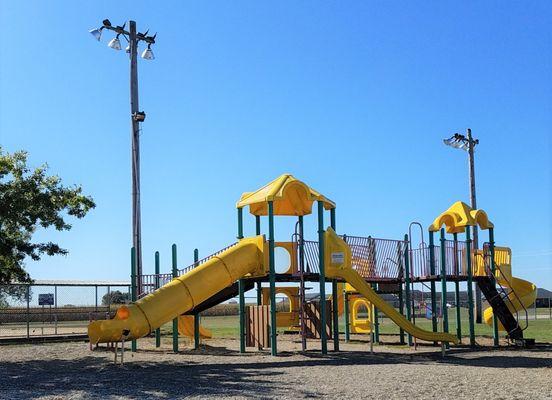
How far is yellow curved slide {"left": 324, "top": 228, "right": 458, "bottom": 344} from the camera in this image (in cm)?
1959

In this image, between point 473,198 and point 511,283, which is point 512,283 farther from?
point 473,198

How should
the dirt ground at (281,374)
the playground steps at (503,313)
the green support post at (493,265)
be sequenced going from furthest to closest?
the green support post at (493,265) → the playground steps at (503,313) → the dirt ground at (281,374)

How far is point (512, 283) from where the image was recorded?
→ 25.0 meters

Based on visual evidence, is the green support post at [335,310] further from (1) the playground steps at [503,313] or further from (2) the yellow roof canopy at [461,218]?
(1) the playground steps at [503,313]

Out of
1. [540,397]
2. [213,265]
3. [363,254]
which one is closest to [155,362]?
[213,265]

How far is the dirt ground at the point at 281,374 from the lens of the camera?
11.4 meters

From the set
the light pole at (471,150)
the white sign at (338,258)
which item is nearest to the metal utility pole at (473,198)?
the light pole at (471,150)

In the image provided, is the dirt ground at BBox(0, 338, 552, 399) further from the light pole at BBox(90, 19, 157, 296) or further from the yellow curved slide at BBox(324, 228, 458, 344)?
the light pole at BBox(90, 19, 157, 296)

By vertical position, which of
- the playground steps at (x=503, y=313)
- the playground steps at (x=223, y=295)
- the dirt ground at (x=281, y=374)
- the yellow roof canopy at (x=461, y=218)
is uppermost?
the yellow roof canopy at (x=461, y=218)

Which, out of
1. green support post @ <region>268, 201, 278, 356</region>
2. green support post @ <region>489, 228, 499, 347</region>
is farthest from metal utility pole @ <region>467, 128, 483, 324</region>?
green support post @ <region>268, 201, 278, 356</region>

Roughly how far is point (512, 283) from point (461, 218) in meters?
3.21

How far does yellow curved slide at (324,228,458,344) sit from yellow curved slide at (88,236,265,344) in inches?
77.4

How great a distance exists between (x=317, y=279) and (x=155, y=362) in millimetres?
5431

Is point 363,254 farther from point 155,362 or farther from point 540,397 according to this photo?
point 540,397
